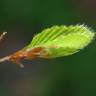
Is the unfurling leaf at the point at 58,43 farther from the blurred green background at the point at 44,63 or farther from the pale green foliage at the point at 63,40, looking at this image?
the blurred green background at the point at 44,63

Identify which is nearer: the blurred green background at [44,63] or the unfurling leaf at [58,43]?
the unfurling leaf at [58,43]

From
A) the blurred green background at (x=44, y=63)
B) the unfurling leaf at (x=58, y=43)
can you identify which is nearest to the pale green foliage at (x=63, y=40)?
the unfurling leaf at (x=58, y=43)

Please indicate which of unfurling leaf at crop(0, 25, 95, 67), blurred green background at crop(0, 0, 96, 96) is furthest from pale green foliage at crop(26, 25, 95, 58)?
blurred green background at crop(0, 0, 96, 96)

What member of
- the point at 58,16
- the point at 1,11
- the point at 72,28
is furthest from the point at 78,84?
the point at 72,28

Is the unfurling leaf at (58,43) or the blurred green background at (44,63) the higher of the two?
the blurred green background at (44,63)

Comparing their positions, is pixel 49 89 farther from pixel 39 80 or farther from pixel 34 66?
pixel 34 66
